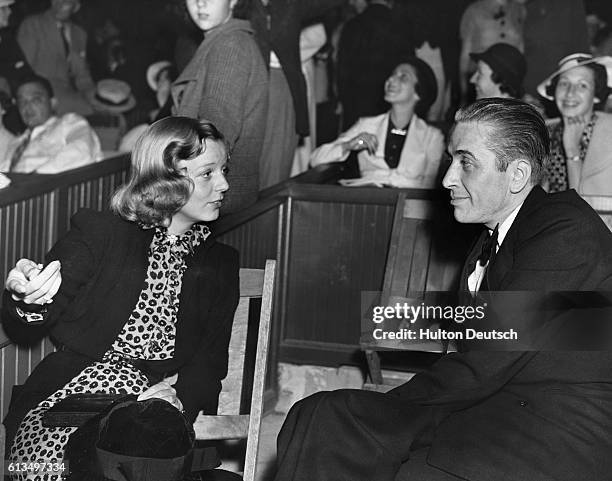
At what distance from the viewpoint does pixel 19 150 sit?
6660 mm

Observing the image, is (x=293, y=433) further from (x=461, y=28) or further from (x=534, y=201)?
(x=461, y=28)

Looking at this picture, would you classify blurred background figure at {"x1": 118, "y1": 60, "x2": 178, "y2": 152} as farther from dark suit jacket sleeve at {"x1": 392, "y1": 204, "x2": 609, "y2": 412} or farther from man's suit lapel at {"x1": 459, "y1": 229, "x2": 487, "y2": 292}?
dark suit jacket sleeve at {"x1": 392, "y1": 204, "x2": 609, "y2": 412}

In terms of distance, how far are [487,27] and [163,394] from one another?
4816 millimetres

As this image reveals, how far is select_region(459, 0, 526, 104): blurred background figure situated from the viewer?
718 cm

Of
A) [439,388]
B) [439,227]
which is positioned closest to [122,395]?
[439,388]

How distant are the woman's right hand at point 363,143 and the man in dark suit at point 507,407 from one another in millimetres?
3103

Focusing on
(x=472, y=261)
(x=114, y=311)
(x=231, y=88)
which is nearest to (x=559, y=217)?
(x=472, y=261)

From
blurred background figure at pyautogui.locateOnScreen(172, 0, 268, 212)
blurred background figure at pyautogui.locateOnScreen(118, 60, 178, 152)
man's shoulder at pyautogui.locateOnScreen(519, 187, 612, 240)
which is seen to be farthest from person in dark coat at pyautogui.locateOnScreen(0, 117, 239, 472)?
blurred background figure at pyautogui.locateOnScreen(118, 60, 178, 152)

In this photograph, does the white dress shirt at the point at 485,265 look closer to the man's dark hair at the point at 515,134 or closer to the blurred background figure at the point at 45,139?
the man's dark hair at the point at 515,134

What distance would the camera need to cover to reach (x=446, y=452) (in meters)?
2.83

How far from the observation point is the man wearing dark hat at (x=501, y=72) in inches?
247

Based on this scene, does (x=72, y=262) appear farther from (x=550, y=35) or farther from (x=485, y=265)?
(x=550, y=35)

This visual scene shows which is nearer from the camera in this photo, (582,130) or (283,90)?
(582,130)

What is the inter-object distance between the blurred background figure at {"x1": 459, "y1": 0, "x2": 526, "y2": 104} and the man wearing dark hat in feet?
2.60
